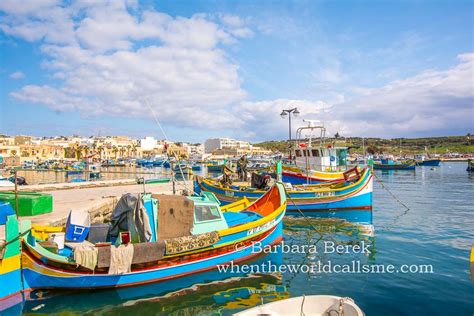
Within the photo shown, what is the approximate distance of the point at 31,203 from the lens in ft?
41.9

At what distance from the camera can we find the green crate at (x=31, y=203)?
501 inches

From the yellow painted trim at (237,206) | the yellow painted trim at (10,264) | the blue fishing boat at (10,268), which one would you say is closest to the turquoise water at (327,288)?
the blue fishing boat at (10,268)

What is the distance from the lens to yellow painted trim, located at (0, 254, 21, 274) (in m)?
Answer: 7.20

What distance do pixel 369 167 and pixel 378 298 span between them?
13588 mm

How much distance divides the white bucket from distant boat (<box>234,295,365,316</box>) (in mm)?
5601

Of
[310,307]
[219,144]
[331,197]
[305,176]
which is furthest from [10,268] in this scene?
[219,144]

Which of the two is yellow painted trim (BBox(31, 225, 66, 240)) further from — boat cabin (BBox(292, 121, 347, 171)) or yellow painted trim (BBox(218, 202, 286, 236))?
boat cabin (BBox(292, 121, 347, 171))

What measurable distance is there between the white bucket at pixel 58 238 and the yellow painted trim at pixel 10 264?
3.19 ft

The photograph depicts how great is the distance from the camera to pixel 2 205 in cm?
1104

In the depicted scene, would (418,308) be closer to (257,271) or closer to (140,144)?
(257,271)

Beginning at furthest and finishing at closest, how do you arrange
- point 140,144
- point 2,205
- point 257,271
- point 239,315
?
point 140,144 → point 2,205 → point 257,271 → point 239,315

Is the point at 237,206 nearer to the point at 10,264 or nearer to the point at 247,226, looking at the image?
the point at 247,226

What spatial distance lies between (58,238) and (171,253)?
3049mm

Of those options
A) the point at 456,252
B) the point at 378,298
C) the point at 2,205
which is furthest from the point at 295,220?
the point at 2,205
